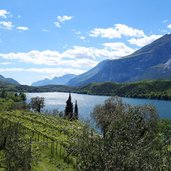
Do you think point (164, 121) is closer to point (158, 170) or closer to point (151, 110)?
point (151, 110)

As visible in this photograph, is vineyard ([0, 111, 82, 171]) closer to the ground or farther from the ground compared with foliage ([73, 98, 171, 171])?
closer to the ground

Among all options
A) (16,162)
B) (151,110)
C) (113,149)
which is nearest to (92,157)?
(113,149)

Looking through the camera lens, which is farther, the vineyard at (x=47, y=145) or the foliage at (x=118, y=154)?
the vineyard at (x=47, y=145)

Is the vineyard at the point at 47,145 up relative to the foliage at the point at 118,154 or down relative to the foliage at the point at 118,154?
down

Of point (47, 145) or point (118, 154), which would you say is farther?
point (47, 145)

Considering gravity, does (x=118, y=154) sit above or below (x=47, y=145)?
above

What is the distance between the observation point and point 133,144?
104 ft

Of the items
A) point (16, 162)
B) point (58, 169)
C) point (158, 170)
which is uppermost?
point (158, 170)

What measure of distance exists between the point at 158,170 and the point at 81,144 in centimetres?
740

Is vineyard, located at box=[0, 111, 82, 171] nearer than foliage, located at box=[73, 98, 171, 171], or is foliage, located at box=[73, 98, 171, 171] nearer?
foliage, located at box=[73, 98, 171, 171]

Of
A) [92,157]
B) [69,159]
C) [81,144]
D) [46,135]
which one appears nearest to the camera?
[92,157]

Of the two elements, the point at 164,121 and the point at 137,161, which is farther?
the point at 164,121

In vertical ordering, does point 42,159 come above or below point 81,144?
below

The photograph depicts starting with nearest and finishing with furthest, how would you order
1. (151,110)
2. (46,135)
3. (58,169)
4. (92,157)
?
(92,157) → (58,169) → (46,135) → (151,110)
